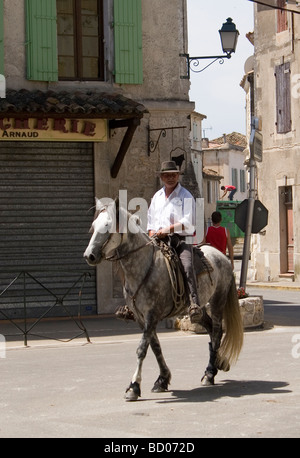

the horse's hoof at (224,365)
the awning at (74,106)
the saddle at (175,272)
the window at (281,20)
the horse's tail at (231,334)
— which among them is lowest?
the horse's hoof at (224,365)

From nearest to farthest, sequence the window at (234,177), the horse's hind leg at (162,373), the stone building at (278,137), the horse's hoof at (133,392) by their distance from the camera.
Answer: the horse's hoof at (133,392) → the horse's hind leg at (162,373) → the stone building at (278,137) → the window at (234,177)

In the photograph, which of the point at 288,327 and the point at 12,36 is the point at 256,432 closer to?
the point at 288,327

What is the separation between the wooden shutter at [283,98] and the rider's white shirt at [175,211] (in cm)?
2197

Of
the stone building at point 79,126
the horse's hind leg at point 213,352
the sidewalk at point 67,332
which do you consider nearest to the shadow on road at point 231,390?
the horse's hind leg at point 213,352

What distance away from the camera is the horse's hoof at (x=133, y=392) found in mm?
8984

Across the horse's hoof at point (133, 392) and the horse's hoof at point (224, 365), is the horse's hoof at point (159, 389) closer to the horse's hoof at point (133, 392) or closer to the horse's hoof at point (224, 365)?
the horse's hoof at point (133, 392)

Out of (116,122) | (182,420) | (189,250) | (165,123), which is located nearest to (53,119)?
(116,122)

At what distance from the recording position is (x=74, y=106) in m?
16.4

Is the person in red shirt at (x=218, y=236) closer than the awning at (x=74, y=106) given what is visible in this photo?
No

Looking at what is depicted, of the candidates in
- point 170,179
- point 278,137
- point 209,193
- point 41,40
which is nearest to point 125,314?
point 170,179

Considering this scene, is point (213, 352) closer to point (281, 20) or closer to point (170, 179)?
point (170, 179)

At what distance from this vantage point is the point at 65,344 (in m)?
14.3

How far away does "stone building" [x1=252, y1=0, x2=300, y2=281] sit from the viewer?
31.0 metres

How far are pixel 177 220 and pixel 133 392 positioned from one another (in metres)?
1.91
